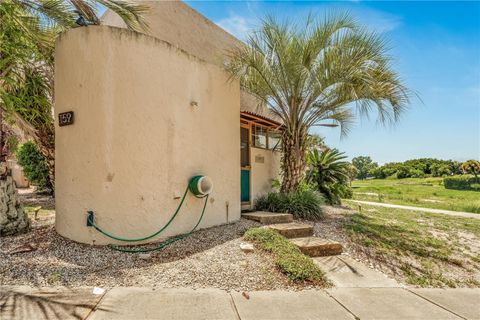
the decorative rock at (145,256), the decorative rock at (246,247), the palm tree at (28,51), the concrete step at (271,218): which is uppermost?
the palm tree at (28,51)

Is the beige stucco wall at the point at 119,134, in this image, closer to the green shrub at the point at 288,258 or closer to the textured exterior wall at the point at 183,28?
the green shrub at the point at 288,258

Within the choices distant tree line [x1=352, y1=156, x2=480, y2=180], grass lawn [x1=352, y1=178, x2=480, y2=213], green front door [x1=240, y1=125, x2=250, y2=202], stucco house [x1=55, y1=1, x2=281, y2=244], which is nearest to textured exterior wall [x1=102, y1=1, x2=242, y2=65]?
green front door [x1=240, y1=125, x2=250, y2=202]

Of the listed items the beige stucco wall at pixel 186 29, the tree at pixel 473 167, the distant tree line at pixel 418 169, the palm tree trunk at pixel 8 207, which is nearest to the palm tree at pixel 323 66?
the beige stucco wall at pixel 186 29

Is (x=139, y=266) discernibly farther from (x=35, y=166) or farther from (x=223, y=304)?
(x=35, y=166)

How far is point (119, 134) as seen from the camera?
18.2 ft

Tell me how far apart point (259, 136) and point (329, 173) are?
454cm

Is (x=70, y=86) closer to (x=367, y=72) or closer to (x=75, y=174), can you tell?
(x=75, y=174)

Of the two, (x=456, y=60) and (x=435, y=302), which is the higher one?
(x=456, y=60)

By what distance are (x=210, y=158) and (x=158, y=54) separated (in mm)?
2766

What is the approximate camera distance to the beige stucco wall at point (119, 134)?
18.0ft

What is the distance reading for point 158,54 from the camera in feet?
19.7

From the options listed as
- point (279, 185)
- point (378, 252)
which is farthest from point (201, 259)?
point (279, 185)

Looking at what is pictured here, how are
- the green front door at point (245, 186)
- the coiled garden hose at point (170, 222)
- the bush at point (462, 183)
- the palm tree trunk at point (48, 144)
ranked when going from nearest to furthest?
the coiled garden hose at point (170, 222)
the green front door at point (245, 186)
the palm tree trunk at point (48, 144)
the bush at point (462, 183)

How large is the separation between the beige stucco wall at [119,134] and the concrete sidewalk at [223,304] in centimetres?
210
